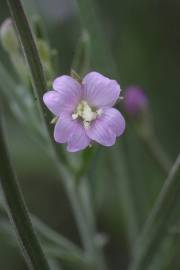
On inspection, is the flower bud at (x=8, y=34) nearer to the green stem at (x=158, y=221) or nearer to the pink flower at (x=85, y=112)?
the pink flower at (x=85, y=112)

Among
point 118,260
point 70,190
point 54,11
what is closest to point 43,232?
point 70,190

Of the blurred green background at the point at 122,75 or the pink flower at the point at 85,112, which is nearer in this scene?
the pink flower at the point at 85,112

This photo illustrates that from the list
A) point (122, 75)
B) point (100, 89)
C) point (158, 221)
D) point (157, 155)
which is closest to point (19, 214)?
point (100, 89)

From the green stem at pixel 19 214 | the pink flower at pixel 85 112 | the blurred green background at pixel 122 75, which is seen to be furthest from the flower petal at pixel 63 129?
the blurred green background at pixel 122 75

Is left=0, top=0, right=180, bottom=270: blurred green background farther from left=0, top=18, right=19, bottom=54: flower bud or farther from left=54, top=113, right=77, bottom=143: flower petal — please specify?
left=54, top=113, right=77, bottom=143: flower petal

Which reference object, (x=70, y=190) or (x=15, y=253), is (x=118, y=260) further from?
(x=70, y=190)
